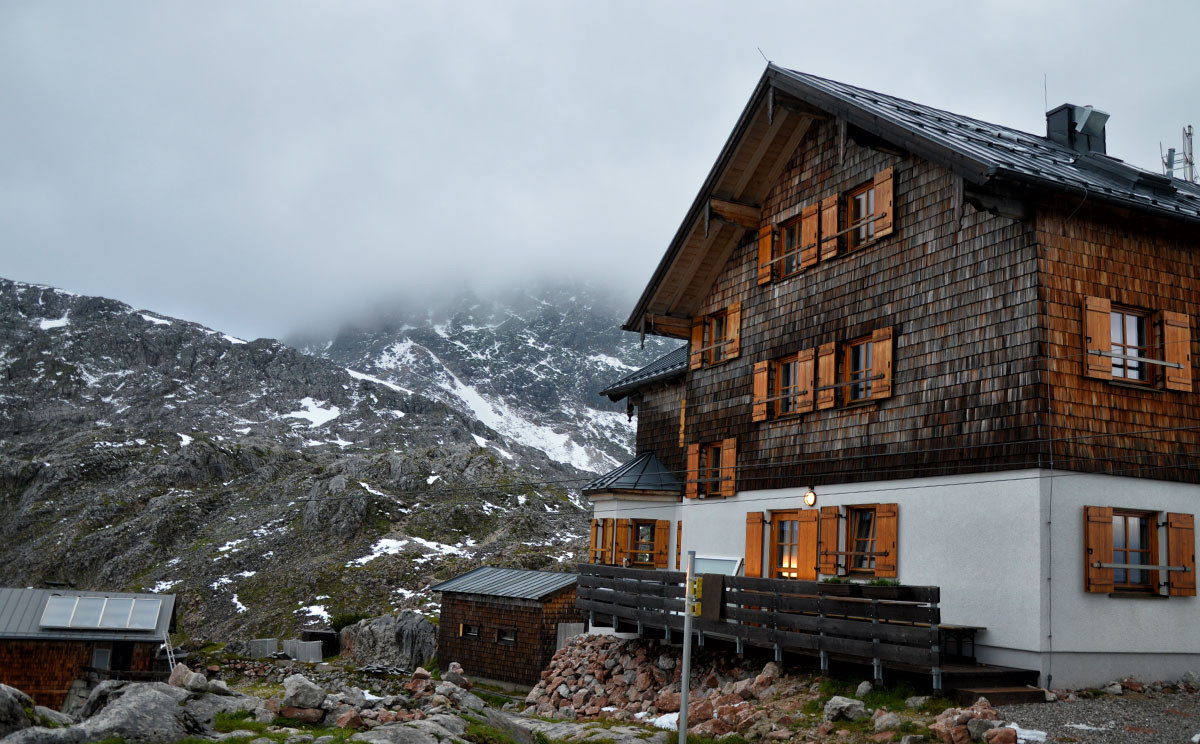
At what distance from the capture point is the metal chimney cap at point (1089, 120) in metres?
22.2

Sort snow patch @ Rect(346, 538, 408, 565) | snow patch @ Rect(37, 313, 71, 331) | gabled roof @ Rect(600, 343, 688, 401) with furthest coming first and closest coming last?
snow patch @ Rect(37, 313, 71, 331) → snow patch @ Rect(346, 538, 408, 565) → gabled roof @ Rect(600, 343, 688, 401)

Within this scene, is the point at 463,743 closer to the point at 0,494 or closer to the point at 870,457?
the point at 870,457

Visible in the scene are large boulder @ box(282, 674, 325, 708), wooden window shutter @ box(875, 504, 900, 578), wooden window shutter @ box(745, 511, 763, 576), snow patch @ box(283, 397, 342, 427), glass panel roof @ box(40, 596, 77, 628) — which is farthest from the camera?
snow patch @ box(283, 397, 342, 427)

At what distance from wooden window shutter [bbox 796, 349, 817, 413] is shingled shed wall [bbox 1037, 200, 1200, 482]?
19.2 ft

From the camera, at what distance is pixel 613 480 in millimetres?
28734

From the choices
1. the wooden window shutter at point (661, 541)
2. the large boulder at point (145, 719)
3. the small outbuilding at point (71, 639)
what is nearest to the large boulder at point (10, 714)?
the large boulder at point (145, 719)

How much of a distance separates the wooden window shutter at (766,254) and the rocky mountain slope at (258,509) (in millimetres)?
33938

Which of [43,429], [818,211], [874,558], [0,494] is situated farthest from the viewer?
[43,429]

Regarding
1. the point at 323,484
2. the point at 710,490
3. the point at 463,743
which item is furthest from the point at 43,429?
the point at 463,743

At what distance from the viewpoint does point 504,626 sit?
99.2 ft

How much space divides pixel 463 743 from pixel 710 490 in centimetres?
1305

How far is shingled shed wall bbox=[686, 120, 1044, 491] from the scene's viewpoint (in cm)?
1612

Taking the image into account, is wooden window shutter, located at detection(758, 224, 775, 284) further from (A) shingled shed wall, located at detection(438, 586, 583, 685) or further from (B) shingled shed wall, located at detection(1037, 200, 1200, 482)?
(A) shingled shed wall, located at detection(438, 586, 583, 685)

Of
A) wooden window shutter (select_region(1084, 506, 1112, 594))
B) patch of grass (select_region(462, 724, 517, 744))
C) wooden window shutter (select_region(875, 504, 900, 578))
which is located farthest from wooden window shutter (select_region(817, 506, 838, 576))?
patch of grass (select_region(462, 724, 517, 744))
